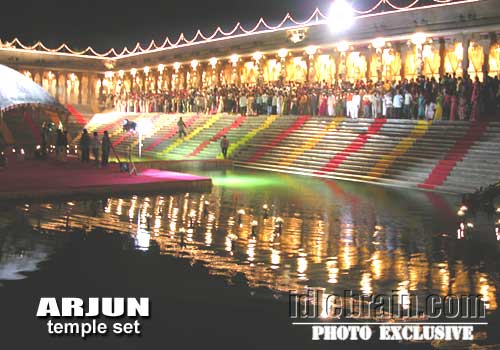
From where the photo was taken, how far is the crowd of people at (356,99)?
2391cm

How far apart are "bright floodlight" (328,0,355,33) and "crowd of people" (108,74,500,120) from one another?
8.98 feet

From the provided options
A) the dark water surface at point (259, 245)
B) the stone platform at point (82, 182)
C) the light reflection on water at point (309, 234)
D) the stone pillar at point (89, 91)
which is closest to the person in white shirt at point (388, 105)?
the light reflection on water at point (309, 234)

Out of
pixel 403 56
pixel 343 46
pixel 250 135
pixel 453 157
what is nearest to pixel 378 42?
pixel 403 56

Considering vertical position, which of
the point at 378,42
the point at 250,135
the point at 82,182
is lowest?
the point at 82,182

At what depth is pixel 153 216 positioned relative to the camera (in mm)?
14594

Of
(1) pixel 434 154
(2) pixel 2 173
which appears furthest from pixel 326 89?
(2) pixel 2 173

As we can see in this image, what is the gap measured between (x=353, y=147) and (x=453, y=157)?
4869 mm

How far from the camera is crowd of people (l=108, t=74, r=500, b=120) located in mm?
23906

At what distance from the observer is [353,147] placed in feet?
85.2

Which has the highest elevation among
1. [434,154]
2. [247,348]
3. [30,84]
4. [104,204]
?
[30,84]

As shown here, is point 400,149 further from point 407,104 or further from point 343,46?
point 343,46

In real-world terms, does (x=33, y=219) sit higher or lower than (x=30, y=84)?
lower

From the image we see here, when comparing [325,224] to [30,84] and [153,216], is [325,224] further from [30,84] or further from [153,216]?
[30,84]

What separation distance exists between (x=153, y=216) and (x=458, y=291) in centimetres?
750
